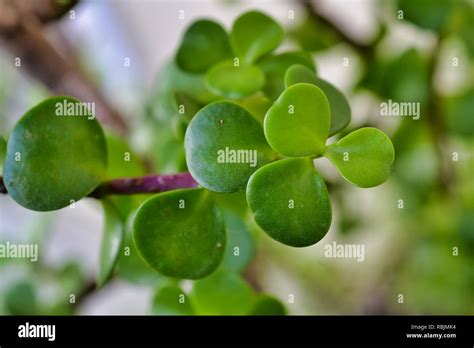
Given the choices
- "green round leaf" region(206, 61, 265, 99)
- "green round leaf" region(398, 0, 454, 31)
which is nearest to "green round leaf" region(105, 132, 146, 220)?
"green round leaf" region(206, 61, 265, 99)

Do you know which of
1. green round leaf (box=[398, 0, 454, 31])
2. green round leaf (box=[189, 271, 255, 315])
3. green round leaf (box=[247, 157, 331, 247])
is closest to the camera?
green round leaf (box=[247, 157, 331, 247])

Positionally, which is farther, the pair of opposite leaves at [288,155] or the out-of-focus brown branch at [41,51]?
the out-of-focus brown branch at [41,51]

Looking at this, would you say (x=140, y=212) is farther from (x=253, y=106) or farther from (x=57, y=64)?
(x=57, y=64)

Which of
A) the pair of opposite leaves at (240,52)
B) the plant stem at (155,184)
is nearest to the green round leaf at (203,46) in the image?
the pair of opposite leaves at (240,52)

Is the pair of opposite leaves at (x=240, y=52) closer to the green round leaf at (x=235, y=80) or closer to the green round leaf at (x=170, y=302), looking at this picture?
the green round leaf at (x=235, y=80)

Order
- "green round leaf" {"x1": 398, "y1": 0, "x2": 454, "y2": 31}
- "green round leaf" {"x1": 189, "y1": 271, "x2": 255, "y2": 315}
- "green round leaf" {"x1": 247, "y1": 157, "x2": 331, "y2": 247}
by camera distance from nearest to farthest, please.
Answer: "green round leaf" {"x1": 247, "y1": 157, "x2": 331, "y2": 247}, "green round leaf" {"x1": 189, "y1": 271, "x2": 255, "y2": 315}, "green round leaf" {"x1": 398, "y1": 0, "x2": 454, "y2": 31}

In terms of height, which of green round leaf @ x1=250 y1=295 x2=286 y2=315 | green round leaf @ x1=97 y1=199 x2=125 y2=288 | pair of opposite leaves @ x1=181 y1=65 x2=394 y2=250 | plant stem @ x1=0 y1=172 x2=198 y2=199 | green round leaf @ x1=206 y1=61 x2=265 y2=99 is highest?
green round leaf @ x1=206 y1=61 x2=265 y2=99

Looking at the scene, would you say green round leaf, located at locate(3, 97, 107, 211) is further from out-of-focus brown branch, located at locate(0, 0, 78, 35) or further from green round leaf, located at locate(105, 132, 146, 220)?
out-of-focus brown branch, located at locate(0, 0, 78, 35)

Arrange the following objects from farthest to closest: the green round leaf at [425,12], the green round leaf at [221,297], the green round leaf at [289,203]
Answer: the green round leaf at [425,12] → the green round leaf at [221,297] → the green round leaf at [289,203]
